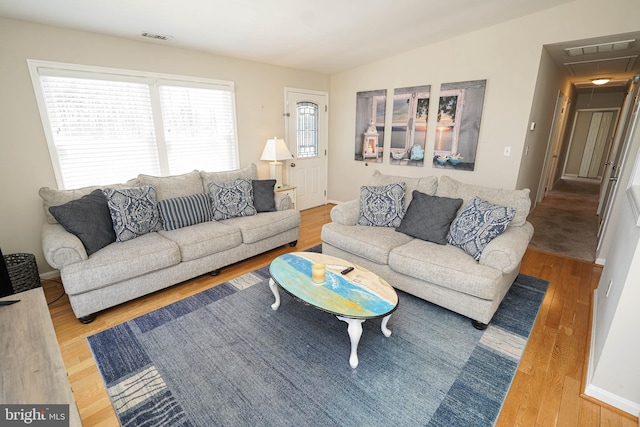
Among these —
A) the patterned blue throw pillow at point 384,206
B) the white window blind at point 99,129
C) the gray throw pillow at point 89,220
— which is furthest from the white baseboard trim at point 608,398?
the white window blind at point 99,129

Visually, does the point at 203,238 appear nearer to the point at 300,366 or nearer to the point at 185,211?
the point at 185,211

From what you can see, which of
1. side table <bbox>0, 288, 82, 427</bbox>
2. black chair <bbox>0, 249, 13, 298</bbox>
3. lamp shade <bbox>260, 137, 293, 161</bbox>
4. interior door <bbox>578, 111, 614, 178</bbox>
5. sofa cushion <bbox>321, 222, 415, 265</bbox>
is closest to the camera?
side table <bbox>0, 288, 82, 427</bbox>

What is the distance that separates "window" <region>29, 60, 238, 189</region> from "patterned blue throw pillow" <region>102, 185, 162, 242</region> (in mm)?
603

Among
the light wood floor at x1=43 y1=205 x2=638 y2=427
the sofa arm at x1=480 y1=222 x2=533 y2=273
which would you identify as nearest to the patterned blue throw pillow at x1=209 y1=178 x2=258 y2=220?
the light wood floor at x1=43 y1=205 x2=638 y2=427

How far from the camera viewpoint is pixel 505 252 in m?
2.13

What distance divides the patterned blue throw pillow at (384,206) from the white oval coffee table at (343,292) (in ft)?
2.85

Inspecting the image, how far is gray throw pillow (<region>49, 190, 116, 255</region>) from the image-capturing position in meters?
2.36

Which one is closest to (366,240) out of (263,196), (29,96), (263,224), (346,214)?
(346,214)

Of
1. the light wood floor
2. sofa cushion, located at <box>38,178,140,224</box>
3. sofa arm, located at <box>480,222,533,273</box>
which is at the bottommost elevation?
the light wood floor

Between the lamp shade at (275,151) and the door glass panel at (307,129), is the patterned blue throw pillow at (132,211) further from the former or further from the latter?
the door glass panel at (307,129)

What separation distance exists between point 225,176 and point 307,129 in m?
2.09

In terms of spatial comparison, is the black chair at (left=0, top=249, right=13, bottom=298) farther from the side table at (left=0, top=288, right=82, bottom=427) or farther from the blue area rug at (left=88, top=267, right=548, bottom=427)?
the blue area rug at (left=88, top=267, right=548, bottom=427)

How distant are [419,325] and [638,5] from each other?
355 centimetres

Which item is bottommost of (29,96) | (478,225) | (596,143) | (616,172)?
(478,225)
